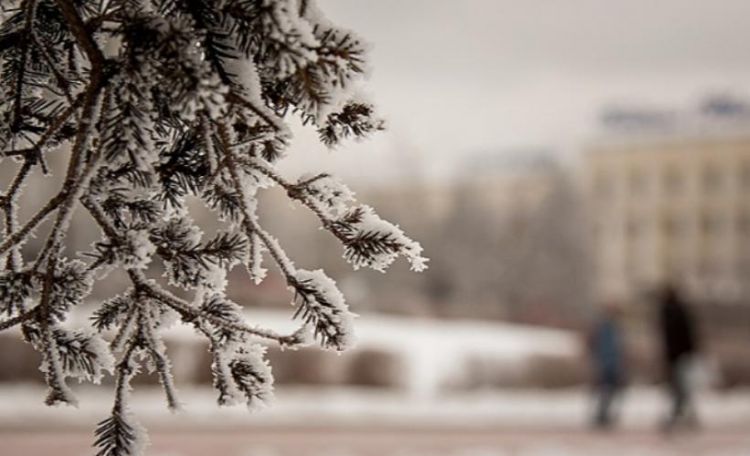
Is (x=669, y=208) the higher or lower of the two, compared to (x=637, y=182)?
lower

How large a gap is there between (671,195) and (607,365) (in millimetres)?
59759

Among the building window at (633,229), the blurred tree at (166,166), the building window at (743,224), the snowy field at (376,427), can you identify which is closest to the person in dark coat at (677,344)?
the snowy field at (376,427)

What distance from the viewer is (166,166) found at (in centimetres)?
175

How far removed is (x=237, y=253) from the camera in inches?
68.9

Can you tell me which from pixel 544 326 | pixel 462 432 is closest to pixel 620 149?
pixel 544 326

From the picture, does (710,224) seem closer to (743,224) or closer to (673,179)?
(743,224)

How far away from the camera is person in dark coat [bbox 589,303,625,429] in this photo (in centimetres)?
1438

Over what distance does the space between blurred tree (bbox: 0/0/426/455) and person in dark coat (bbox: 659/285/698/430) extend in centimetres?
1175

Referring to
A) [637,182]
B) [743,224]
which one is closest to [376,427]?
[743,224]

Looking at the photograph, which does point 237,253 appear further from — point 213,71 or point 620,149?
point 620,149

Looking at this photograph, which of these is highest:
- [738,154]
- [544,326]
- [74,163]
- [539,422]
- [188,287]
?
[738,154]

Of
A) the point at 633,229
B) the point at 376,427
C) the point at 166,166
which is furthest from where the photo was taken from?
the point at 633,229

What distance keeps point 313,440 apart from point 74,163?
1132cm

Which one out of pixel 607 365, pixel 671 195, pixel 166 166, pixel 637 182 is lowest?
pixel 166 166
